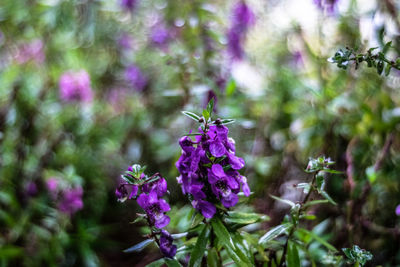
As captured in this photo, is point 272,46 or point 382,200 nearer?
point 382,200

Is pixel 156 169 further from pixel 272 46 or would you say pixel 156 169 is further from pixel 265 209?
pixel 272 46

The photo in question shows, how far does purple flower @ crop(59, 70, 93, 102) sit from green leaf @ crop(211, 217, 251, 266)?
156 centimetres

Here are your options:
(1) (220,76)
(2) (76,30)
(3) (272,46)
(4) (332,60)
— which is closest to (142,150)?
(1) (220,76)

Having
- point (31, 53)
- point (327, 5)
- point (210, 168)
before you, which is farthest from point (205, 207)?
point (31, 53)

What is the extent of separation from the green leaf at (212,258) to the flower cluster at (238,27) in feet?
4.46

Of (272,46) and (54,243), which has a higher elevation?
(272,46)

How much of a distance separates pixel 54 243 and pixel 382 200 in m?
1.37

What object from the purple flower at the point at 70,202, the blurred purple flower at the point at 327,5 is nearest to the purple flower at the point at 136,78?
the purple flower at the point at 70,202

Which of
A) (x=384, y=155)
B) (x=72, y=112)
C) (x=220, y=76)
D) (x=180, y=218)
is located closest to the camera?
(x=384, y=155)

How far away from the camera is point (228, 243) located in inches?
27.5

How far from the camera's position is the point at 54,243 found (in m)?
1.50

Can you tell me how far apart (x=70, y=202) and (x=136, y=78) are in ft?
3.16

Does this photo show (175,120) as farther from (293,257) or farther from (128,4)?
(293,257)

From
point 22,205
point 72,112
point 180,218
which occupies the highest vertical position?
point 72,112
